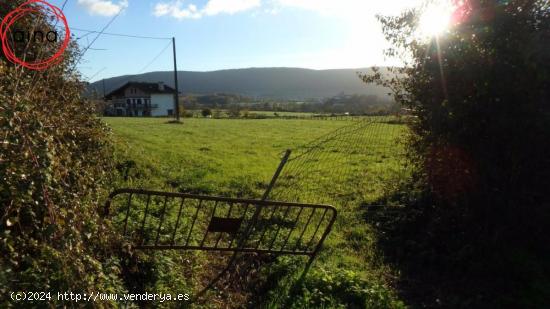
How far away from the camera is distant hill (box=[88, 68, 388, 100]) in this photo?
453 ft

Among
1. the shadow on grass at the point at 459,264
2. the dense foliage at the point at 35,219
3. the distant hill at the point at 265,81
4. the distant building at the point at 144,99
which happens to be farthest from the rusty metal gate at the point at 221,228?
the distant hill at the point at 265,81

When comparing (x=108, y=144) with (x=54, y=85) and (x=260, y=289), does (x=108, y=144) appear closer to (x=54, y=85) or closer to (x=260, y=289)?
(x=54, y=85)

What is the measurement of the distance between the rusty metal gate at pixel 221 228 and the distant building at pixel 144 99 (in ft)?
240

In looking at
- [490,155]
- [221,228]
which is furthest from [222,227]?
[490,155]

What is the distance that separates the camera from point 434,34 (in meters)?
5.61

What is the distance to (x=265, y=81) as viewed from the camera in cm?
16512

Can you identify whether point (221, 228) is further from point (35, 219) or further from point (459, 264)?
point (459, 264)

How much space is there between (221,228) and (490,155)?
12.2 ft

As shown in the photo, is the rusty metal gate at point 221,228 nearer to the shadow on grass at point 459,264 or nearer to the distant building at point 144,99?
the shadow on grass at point 459,264

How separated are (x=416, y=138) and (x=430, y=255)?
8.23ft

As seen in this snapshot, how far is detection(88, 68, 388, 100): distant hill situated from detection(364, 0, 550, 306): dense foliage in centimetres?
12501

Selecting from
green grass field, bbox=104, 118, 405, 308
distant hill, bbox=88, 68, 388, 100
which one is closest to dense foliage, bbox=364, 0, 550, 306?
green grass field, bbox=104, 118, 405, 308

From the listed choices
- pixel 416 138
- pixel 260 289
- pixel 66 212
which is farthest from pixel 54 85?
pixel 416 138

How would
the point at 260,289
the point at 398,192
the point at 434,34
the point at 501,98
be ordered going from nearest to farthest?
the point at 260,289 < the point at 501,98 < the point at 434,34 < the point at 398,192
